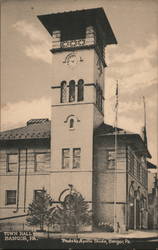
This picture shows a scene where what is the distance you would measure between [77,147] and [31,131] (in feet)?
4.07

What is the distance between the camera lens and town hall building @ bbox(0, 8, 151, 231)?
12984mm

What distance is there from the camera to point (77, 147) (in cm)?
1338

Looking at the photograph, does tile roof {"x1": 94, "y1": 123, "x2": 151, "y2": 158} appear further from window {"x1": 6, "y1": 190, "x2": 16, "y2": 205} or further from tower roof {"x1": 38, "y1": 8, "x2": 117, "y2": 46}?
window {"x1": 6, "y1": 190, "x2": 16, "y2": 205}

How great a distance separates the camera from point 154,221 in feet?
42.1

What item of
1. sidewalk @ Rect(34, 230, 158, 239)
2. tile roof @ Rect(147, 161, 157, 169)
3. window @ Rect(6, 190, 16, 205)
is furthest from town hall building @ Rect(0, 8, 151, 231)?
sidewalk @ Rect(34, 230, 158, 239)

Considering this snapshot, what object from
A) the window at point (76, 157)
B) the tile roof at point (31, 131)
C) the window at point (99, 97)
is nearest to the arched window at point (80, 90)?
the window at point (99, 97)

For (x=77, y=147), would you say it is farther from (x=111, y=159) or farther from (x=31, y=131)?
(x=31, y=131)

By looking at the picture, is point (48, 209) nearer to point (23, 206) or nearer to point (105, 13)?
point (23, 206)

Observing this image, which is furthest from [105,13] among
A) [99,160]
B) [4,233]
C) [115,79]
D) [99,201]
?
[4,233]

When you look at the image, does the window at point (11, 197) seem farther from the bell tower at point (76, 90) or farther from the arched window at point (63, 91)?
the arched window at point (63, 91)

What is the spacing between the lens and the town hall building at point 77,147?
42.6 ft

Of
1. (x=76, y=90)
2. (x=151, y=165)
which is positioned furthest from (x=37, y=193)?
(x=151, y=165)

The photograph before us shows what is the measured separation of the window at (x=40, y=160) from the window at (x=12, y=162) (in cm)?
53

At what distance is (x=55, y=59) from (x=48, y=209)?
3432 mm
